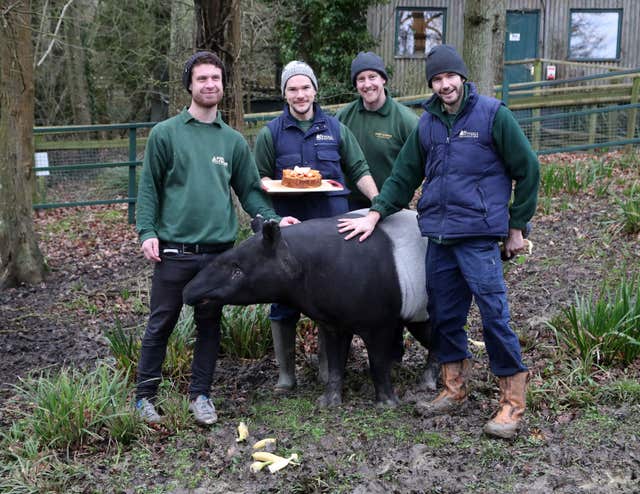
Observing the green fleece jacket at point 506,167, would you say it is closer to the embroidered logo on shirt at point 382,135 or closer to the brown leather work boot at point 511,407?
the embroidered logo on shirt at point 382,135

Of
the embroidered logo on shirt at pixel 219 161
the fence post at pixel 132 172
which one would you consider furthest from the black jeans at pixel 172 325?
the fence post at pixel 132 172

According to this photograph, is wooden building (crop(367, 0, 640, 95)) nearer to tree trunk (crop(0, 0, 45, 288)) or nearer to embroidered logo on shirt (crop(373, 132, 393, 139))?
tree trunk (crop(0, 0, 45, 288))

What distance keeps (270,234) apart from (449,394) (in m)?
1.45

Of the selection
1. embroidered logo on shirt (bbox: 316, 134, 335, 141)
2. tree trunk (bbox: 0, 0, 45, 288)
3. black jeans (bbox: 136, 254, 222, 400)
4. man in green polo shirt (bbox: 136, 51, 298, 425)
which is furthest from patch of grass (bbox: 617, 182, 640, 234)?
tree trunk (bbox: 0, 0, 45, 288)

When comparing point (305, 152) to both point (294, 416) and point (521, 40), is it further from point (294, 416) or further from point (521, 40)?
point (521, 40)

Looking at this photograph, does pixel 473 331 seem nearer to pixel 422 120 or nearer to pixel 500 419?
pixel 500 419

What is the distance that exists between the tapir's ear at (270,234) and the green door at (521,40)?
17.9m

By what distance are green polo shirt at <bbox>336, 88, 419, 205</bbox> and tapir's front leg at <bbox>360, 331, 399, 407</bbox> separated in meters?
1.14

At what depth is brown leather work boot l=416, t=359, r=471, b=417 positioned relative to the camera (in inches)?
180

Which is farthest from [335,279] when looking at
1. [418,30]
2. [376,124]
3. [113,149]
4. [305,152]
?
[418,30]

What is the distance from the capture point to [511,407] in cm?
431

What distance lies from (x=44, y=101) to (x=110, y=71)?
1.91 m

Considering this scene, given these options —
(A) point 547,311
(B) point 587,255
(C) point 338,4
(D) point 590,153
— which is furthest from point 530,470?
(C) point 338,4

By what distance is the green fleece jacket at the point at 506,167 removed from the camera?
4.12 m
